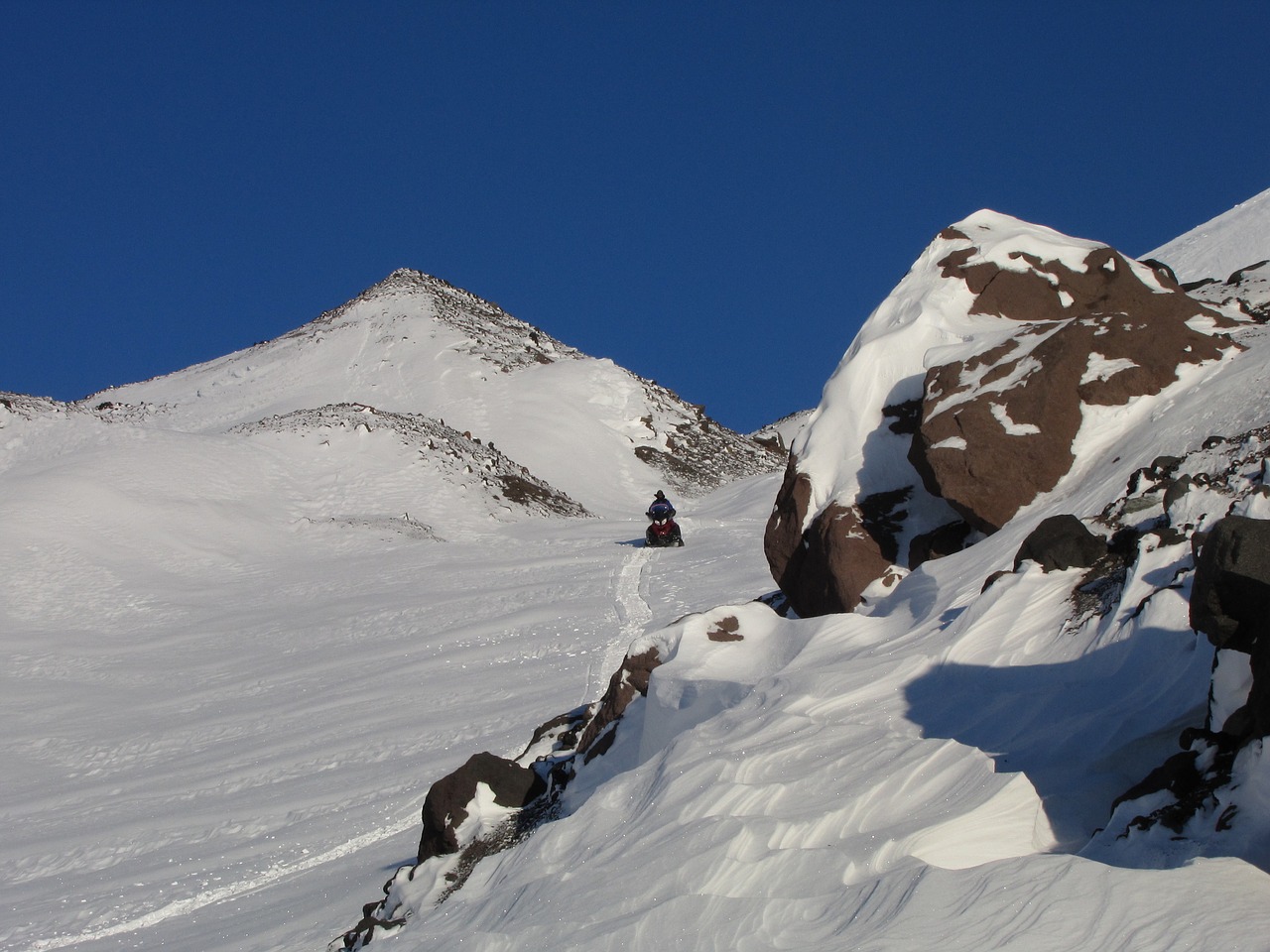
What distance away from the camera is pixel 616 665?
14062 millimetres

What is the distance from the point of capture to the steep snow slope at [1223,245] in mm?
26136

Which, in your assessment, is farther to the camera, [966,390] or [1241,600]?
[966,390]

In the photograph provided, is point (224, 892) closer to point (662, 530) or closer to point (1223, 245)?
point (662, 530)

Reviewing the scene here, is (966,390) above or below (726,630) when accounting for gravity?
above

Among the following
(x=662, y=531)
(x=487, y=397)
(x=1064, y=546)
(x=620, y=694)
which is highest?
(x=487, y=397)

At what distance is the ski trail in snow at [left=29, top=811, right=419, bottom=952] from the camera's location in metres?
9.34

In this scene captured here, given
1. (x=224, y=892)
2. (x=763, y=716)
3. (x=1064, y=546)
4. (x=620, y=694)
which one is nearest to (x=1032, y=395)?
(x=1064, y=546)

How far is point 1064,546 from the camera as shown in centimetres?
768

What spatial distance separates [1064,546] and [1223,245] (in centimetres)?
2338

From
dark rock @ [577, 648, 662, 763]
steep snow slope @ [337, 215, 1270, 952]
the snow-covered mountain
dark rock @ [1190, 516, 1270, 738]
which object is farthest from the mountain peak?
dark rock @ [1190, 516, 1270, 738]

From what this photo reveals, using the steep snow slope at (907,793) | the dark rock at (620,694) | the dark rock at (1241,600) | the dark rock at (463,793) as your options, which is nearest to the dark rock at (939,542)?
the steep snow slope at (907,793)

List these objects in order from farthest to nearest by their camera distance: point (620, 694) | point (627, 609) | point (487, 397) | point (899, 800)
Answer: point (487, 397) < point (627, 609) < point (620, 694) < point (899, 800)

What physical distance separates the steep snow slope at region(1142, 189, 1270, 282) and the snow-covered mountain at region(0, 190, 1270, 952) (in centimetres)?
1229

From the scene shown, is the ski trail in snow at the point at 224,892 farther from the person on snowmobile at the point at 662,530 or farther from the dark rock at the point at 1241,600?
the person on snowmobile at the point at 662,530
